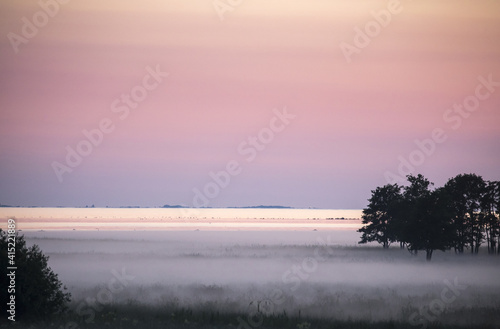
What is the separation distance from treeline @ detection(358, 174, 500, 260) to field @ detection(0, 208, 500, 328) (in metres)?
3.11

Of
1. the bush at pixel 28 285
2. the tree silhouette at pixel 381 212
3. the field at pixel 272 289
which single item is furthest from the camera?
the tree silhouette at pixel 381 212

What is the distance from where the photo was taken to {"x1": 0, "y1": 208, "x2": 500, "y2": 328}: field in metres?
34.9

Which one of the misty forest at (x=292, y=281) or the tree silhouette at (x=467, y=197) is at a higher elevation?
the tree silhouette at (x=467, y=197)

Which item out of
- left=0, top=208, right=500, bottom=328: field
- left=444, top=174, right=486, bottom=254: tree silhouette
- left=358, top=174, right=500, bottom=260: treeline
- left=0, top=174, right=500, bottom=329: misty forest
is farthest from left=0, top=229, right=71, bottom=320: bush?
left=444, top=174, right=486, bottom=254: tree silhouette

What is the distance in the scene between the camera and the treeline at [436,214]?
85250 millimetres

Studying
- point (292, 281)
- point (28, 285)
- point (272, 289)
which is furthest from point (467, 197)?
point (28, 285)

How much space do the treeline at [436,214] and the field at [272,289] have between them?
311 centimetres

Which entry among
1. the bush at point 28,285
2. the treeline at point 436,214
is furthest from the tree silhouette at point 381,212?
the bush at point 28,285

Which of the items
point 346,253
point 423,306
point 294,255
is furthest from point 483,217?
point 423,306

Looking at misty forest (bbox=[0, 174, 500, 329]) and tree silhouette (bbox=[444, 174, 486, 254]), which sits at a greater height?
tree silhouette (bbox=[444, 174, 486, 254])

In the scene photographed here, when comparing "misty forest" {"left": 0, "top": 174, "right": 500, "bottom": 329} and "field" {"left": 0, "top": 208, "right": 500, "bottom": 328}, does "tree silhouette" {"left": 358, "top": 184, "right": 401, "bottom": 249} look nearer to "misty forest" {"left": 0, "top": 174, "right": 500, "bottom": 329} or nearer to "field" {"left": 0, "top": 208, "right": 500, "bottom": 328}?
"misty forest" {"left": 0, "top": 174, "right": 500, "bottom": 329}

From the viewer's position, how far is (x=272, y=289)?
51.4m

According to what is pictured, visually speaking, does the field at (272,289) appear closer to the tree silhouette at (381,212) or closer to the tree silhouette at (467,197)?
the tree silhouette at (467,197)

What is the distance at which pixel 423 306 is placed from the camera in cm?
4288
